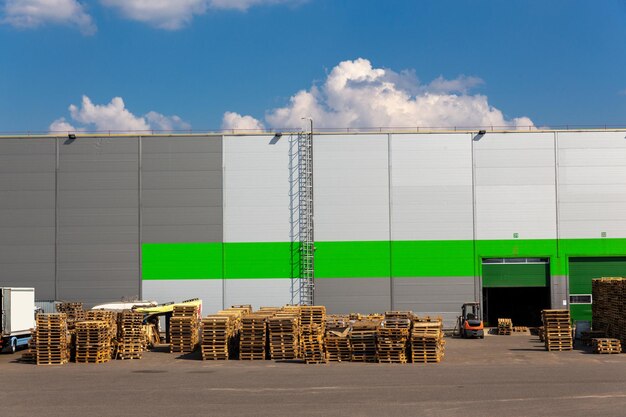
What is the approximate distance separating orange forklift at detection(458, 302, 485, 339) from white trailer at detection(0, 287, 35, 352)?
2247 cm

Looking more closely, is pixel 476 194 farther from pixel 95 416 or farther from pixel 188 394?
pixel 95 416

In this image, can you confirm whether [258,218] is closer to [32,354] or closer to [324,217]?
[324,217]

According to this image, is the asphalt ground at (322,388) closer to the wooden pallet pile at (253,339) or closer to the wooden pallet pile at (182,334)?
the wooden pallet pile at (253,339)

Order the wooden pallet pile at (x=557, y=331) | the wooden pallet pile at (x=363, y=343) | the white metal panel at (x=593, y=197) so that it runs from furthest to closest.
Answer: the white metal panel at (x=593, y=197) → the wooden pallet pile at (x=557, y=331) → the wooden pallet pile at (x=363, y=343)

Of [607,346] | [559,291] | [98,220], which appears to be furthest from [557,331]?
[98,220]

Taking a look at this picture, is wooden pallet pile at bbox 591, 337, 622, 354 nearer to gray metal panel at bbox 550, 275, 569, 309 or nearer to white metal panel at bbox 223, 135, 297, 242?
gray metal panel at bbox 550, 275, 569, 309

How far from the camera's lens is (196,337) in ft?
109

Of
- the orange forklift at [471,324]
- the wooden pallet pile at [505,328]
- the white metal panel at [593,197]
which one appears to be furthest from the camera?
the white metal panel at [593,197]

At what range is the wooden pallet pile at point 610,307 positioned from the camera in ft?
111

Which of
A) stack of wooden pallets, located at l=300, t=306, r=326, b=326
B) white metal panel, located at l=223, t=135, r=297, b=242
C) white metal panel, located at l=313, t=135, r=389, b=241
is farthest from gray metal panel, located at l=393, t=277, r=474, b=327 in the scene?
stack of wooden pallets, located at l=300, t=306, r=326, b=326

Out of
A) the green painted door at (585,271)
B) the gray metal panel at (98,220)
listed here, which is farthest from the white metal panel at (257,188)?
the green painted door at (585,271)

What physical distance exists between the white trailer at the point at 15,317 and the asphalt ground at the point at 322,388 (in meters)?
2.22

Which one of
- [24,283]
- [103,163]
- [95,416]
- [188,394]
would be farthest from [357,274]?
[95,416]

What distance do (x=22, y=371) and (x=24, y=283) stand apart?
1937 cm
